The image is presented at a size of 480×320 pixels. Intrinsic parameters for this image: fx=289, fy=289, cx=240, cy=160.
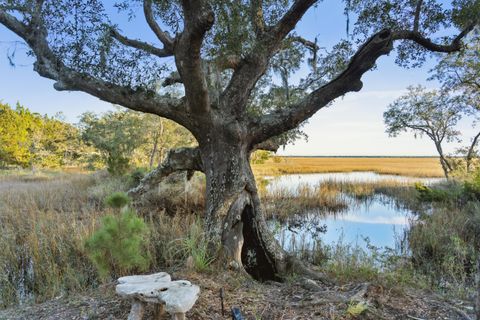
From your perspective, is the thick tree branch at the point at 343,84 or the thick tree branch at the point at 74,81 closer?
the thick tree branch at the point at 343,84

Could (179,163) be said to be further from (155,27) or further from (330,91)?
(330,91)

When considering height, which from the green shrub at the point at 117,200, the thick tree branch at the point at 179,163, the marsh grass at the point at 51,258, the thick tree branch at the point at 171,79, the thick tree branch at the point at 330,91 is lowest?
the marsh grass at the point at 51,258

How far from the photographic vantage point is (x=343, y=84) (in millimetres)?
4781

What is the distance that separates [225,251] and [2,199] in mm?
8426

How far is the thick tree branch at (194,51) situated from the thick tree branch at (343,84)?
3.93 ft

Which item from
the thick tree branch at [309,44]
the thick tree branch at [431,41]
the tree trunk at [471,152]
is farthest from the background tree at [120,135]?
the tree trunk at [471,152]

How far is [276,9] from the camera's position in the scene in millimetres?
5504

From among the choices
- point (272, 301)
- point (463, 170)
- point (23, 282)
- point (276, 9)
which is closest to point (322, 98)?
point (276, 9)

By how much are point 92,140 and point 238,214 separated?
711 inches

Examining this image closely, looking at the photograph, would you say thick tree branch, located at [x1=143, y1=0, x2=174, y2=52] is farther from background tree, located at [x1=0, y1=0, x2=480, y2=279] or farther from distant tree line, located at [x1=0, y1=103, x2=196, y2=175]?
distant tree line, located at [x1=0, y1=103, x2=196, y2=175]

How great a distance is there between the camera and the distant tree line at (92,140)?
18016 millimetres

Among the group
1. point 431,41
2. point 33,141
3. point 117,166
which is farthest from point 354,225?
point 33,141

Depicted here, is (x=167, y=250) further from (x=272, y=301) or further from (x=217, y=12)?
(x=217, y=12)

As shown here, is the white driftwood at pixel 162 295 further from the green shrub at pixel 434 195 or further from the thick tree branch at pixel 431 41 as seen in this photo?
the green shrub at pixel 434 195
